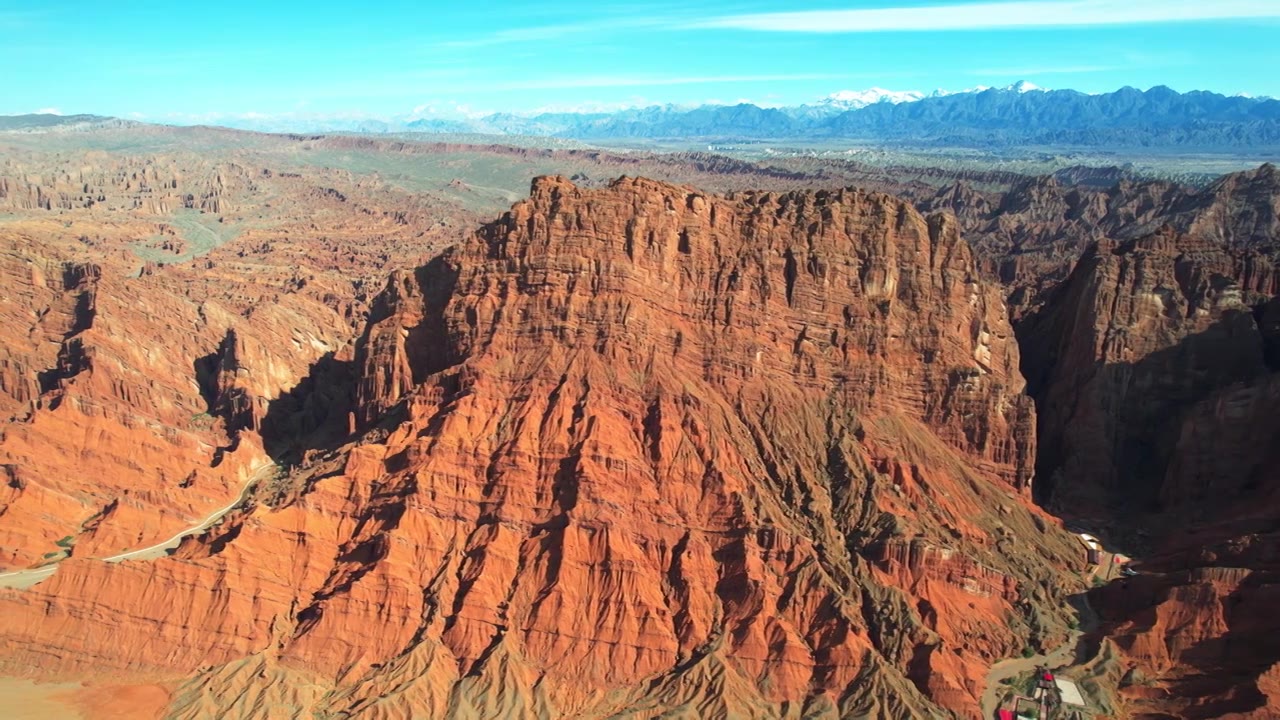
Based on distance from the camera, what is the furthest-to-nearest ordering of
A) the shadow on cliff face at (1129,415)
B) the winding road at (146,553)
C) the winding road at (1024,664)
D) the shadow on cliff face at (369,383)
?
1. the shadow on cliff face at (1129,415)
2. the shadow on cliff face at (369,383)
3. the winding road at (146,553)
4. the winding road at (1024,664)

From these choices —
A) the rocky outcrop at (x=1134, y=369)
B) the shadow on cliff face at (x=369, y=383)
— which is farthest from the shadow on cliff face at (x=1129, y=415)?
the shadow on cliff face at (x=369, y=383)

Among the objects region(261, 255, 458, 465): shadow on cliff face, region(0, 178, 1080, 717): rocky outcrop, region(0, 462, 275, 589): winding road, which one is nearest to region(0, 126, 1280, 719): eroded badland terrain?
region(0, 178, 1080, 717): rocky outcrop

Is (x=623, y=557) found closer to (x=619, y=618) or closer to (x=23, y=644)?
(x=619, y=618)

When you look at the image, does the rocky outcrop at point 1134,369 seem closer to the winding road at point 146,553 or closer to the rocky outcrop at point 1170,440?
the rocky outcrop at point 1170,440

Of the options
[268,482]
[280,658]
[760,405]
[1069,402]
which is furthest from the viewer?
[1069,402]

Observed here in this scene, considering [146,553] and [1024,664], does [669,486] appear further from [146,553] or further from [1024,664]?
[146,553]

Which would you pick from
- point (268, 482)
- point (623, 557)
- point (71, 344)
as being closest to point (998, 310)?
point (623, 557)

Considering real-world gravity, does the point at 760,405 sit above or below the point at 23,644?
above
